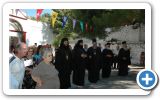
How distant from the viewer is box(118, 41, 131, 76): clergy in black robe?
549 centimetres

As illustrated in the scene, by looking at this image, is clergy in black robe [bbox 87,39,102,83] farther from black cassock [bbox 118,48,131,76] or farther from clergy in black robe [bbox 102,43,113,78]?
black cassock [bbox 118,48,131,76]

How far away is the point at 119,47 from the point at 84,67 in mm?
903

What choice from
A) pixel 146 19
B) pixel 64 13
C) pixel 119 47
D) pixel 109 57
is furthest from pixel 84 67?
pixel 146 19

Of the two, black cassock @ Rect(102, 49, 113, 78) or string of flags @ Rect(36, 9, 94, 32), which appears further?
black cassock @ Rect(102, 49, 113, 78)

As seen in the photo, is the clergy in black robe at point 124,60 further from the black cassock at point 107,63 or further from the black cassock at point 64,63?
the black cassock at point 64,63

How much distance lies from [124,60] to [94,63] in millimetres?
802

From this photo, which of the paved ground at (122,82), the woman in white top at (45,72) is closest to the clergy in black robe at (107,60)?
the paved ground at (122,82)

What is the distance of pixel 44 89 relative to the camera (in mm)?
4699

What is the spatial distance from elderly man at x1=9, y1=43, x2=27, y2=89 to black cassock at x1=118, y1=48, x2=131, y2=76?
144cm

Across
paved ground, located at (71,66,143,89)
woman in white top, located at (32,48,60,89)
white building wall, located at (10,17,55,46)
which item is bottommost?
paved ground, located at (71,66,143,89)

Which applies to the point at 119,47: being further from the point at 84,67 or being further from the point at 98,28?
the point at 84,67

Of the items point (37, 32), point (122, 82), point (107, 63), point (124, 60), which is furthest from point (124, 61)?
point (37, 32)

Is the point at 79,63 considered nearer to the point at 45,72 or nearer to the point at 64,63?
the point at 64,63

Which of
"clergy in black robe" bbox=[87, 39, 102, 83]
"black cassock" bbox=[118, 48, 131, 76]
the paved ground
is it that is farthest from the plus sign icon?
"clergy in black robe" bbox=[87, 39, 102, 83]
